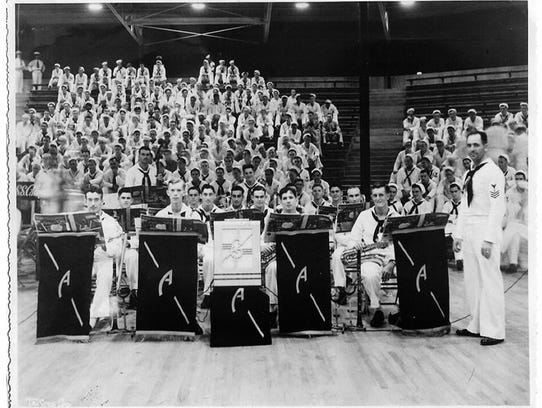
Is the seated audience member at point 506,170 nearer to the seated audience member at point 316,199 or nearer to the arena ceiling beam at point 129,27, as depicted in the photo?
the seated audience member at point 316,199

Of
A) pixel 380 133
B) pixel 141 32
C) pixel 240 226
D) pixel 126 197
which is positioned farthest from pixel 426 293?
pixel 141 32

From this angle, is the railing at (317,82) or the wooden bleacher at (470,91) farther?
the railing at (317,82)

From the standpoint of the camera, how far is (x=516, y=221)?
159 inches

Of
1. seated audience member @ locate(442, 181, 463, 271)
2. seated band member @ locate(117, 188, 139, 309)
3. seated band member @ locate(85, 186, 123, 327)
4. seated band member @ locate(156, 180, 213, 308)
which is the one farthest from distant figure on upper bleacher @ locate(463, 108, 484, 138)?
seated band member @ locate(85, 186, 123, 327)

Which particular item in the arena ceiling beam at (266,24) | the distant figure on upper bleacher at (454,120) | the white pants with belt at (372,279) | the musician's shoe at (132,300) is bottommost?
the musician's shoe at (132,300)

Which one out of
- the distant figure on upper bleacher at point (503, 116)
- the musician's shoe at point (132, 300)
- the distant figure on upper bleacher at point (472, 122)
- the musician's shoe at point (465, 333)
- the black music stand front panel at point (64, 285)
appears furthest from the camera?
the distant figure on upper bleacher at point (472, 122)

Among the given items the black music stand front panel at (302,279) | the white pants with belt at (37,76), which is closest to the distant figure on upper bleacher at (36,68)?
the white pants with belt at (37,76)

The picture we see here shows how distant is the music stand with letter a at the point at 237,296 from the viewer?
3.70 meters

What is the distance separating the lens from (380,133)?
5340 millimetres

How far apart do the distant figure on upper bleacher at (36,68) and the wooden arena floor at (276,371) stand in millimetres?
1598

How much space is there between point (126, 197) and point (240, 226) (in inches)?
61.4

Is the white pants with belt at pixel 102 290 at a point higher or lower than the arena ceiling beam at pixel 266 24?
lower

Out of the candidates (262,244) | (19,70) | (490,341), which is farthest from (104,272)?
(490,341)

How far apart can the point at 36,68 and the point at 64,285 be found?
169cm
